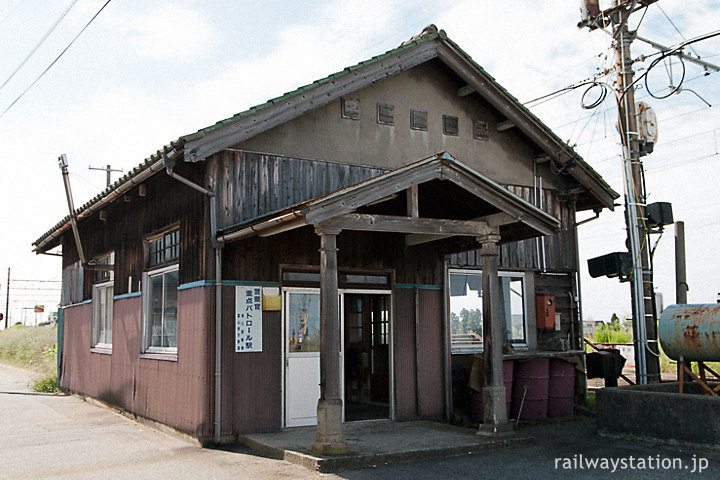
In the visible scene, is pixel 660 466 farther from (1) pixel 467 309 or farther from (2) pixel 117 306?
(2) pixel 117 306

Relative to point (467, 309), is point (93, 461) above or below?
below

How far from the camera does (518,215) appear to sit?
9180 mm

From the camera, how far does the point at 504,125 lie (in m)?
12.5

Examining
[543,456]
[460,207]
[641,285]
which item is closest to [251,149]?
[460,207]

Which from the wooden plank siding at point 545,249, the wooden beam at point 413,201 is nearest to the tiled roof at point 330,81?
the wooden plank siding at point 545,249

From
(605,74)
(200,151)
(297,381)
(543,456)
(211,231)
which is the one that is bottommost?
(543,456)

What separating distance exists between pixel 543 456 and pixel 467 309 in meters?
3.91

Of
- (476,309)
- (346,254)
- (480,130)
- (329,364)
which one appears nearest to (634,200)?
(480,130)

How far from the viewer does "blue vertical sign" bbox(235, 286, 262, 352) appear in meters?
9.66

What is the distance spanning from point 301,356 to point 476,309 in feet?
12.1

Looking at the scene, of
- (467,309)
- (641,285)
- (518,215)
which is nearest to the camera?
(518,215)

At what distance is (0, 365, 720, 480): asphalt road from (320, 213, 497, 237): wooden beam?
287cm

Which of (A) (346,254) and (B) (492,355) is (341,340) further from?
(B) (492,355)

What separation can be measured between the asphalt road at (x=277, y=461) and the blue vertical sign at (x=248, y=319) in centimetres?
150
